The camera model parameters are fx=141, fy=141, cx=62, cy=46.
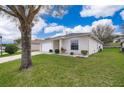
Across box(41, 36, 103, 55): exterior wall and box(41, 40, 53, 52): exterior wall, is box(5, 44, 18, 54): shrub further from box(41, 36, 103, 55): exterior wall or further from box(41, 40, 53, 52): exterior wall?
box(41, 36, 103, 55): exterior wall

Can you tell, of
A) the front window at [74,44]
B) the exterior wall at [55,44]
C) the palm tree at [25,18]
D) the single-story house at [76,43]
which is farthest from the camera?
the exterior wall at [55,44]

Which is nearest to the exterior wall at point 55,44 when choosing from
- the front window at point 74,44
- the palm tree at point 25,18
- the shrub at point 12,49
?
the front window at point 74,44

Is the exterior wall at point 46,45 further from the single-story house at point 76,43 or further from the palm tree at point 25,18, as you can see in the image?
the palm tree at point 25,18

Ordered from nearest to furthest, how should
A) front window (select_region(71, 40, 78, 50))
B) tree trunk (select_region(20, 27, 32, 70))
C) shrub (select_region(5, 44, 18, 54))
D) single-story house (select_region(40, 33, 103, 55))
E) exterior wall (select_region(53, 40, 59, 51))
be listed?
tree trunk (select_region(20, 27, 32, 70)) → single-story house (select_region(40, 33, 103, 55)) → front window (select_region(71, 40, 78, 50)) → shrub (select_region(5, 44, 18, 54)) → exterior wall (select_region(53, 40, 59, 51))

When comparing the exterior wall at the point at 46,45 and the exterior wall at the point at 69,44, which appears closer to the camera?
the exterior wall at the point at 69,44

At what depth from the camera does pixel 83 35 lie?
431 inches

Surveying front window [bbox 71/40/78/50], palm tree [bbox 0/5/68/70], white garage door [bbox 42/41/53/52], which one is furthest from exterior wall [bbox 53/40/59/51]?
palm tree [bbox 0/5/68/70]

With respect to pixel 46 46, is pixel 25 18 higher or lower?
higher

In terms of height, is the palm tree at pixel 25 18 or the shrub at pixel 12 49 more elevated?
the palm tree at pixel 25 18

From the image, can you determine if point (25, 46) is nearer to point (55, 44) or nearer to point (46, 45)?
point (55, 44)

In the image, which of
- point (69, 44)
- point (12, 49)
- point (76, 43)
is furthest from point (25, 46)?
point (12, 49)

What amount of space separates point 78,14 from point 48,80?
3.67 meters
